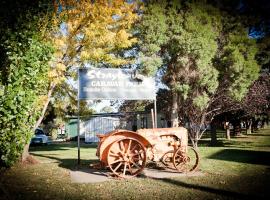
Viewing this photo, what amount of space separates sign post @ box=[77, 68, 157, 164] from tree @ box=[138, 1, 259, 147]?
2939mm

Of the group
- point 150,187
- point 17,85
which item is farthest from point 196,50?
point 17,85

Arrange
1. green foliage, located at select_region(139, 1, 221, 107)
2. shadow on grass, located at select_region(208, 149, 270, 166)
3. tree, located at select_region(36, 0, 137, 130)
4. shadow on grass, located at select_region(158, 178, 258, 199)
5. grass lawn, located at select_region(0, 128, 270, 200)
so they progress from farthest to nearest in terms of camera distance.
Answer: green foliage, located at select_region(139, 1, 221, 107)
tree, located at select_region(36, 0, 137, 130)
shadow on grass, located at select_region(208, 149, 270, 166)
grass lawn, located at select_region(0, 128, 270, 200)
shadow on grass, located at select_region(158, 178, 258, 199)

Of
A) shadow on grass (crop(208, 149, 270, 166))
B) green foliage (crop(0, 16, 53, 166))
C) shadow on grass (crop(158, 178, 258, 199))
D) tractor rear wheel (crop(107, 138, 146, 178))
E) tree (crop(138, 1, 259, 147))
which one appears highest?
tree (crop(138, 1, 259, 147))

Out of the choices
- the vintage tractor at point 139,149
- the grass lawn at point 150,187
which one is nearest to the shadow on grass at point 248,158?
the grass lawn at point 150,187

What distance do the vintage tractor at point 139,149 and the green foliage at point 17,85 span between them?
7.71 feet

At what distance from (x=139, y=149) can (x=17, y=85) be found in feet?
13.0

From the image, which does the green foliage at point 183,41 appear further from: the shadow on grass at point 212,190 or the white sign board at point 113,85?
the shadow on grass at point 212,190

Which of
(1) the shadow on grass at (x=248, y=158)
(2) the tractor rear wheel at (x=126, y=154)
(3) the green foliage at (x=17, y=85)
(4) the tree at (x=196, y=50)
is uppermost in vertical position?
(4) the tree at (x=196, y=50)

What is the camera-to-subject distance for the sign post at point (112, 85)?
38.0 feet

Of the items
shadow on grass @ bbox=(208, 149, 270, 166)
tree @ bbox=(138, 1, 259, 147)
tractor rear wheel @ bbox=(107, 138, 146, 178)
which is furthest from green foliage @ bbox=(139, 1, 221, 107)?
tractor rear wheel @ bbox=(107, 138, 146, 178)

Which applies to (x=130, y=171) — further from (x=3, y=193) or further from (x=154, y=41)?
(x=154, y=41)

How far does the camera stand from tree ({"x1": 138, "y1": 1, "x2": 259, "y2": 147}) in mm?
15062

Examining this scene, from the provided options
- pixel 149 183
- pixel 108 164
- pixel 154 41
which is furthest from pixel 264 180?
pixel 154 41

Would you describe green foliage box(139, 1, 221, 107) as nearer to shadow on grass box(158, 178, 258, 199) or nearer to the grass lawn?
the grass lawn
